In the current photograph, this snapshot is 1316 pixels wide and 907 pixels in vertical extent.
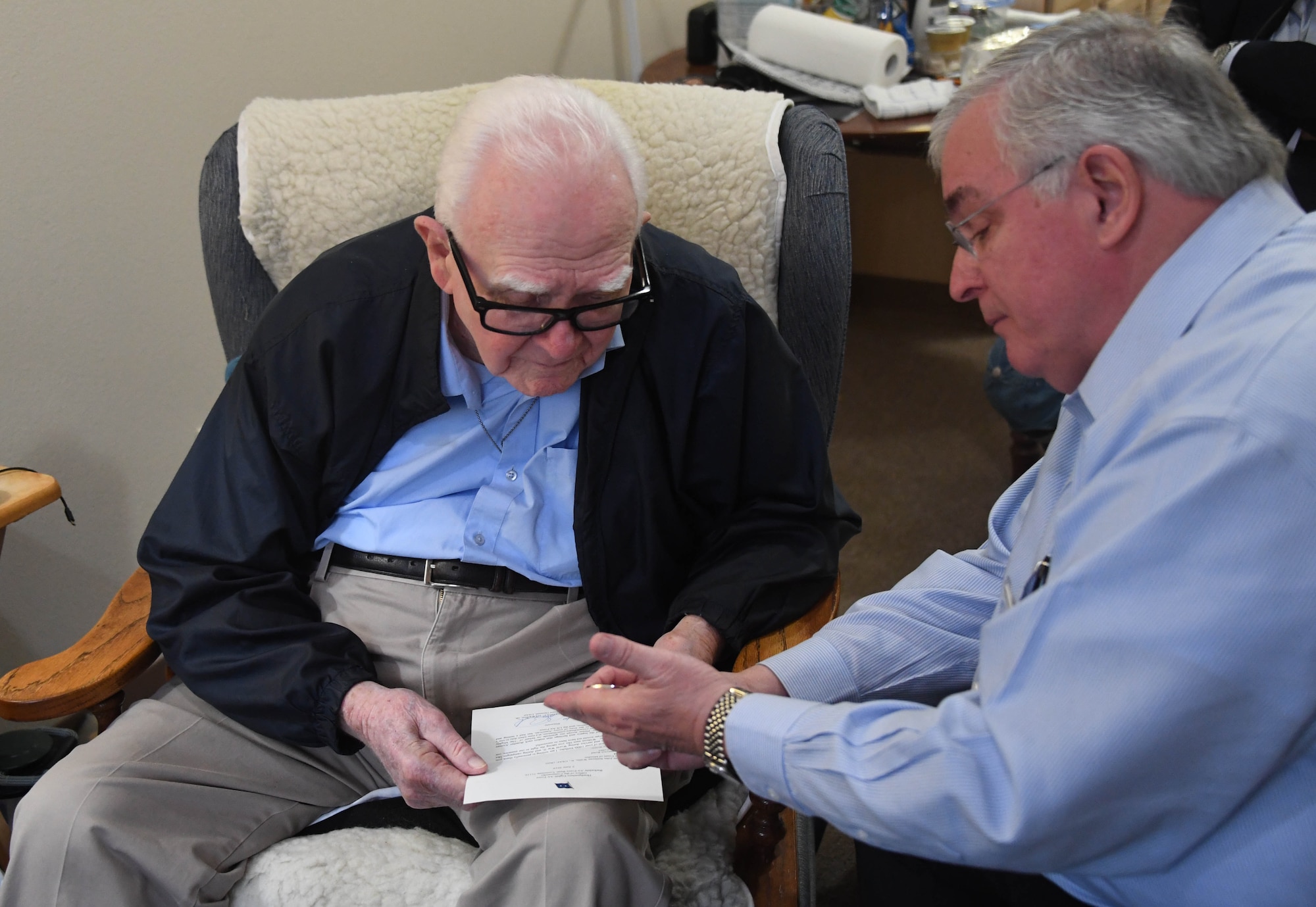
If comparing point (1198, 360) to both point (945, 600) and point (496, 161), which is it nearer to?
point (945, 600)

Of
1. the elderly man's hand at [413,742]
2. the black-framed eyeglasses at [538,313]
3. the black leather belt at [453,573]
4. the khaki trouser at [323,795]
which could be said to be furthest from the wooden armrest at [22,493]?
the black-framed eyeglasses at [538,313]

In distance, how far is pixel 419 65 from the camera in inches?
97.0

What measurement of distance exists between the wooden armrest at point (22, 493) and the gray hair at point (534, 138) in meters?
0.72

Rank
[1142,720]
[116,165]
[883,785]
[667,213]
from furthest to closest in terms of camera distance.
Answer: [116,165] < [667,213] < [883,785] < [1142,720]

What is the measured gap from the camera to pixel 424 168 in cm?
169

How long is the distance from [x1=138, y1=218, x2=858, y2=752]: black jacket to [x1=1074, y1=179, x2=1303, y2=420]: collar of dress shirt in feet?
1.93

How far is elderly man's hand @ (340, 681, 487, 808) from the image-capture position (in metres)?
1.20

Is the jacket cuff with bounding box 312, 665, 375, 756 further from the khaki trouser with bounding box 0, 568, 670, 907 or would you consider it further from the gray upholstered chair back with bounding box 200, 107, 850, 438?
the gray upholstered chair back with bounding box 200, 107, 850, 438

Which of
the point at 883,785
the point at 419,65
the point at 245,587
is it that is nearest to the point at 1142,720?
the point at 883,785

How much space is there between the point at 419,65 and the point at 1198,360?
6.92ft

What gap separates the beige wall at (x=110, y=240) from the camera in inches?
70.7

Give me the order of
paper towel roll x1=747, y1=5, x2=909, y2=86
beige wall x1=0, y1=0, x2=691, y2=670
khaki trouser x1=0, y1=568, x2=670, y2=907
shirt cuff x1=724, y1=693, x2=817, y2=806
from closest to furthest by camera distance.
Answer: shirt cuff x1=724, y1=693, x2=817, y2=806 < khaki trouser x1=0, y1=568, x2=670, y2=907 < beige wall x1=0, y1=0, x2=691, y2=670 < paper towel roll x1=747, y1=5, x2=909, y2=86

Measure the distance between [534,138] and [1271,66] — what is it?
1.43 meters

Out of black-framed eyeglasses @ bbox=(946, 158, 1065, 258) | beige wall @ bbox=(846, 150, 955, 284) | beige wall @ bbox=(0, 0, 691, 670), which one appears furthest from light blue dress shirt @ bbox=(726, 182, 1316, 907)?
beige wall @ bbox=(846, 150, 955, 284)
